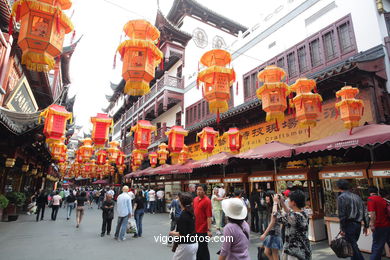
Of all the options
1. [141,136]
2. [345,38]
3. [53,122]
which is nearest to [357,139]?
[345,38]

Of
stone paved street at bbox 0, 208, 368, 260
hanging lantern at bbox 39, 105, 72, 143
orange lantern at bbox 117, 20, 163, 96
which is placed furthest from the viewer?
hanging lantern at bbox 39, 105, 72, 143

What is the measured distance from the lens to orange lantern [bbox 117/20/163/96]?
4.72m

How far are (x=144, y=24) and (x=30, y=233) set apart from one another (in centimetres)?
924

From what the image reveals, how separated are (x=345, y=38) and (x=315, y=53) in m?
1.25

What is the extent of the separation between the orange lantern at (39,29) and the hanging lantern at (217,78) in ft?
11.2

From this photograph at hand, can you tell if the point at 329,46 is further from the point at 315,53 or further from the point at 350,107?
the point at 350,107

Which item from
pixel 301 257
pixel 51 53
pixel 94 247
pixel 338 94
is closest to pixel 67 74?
pixel 94 247

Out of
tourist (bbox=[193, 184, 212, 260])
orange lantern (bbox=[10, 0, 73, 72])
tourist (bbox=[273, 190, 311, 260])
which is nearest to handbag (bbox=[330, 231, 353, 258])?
tourist (bbox=[273, 190, 311, 260])

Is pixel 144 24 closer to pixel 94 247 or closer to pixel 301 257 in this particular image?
pixel 301 257

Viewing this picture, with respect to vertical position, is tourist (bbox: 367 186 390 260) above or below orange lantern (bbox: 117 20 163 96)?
below

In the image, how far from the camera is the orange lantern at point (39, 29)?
11.8ft

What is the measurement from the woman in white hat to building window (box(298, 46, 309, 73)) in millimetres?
9391

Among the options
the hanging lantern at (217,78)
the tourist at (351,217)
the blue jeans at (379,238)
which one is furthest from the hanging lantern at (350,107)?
the hanging lantern at (217,78)

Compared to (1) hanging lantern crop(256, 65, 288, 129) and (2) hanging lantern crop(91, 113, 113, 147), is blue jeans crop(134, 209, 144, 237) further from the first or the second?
(1) hanging lantern crop(256, 65, 288, 129)
